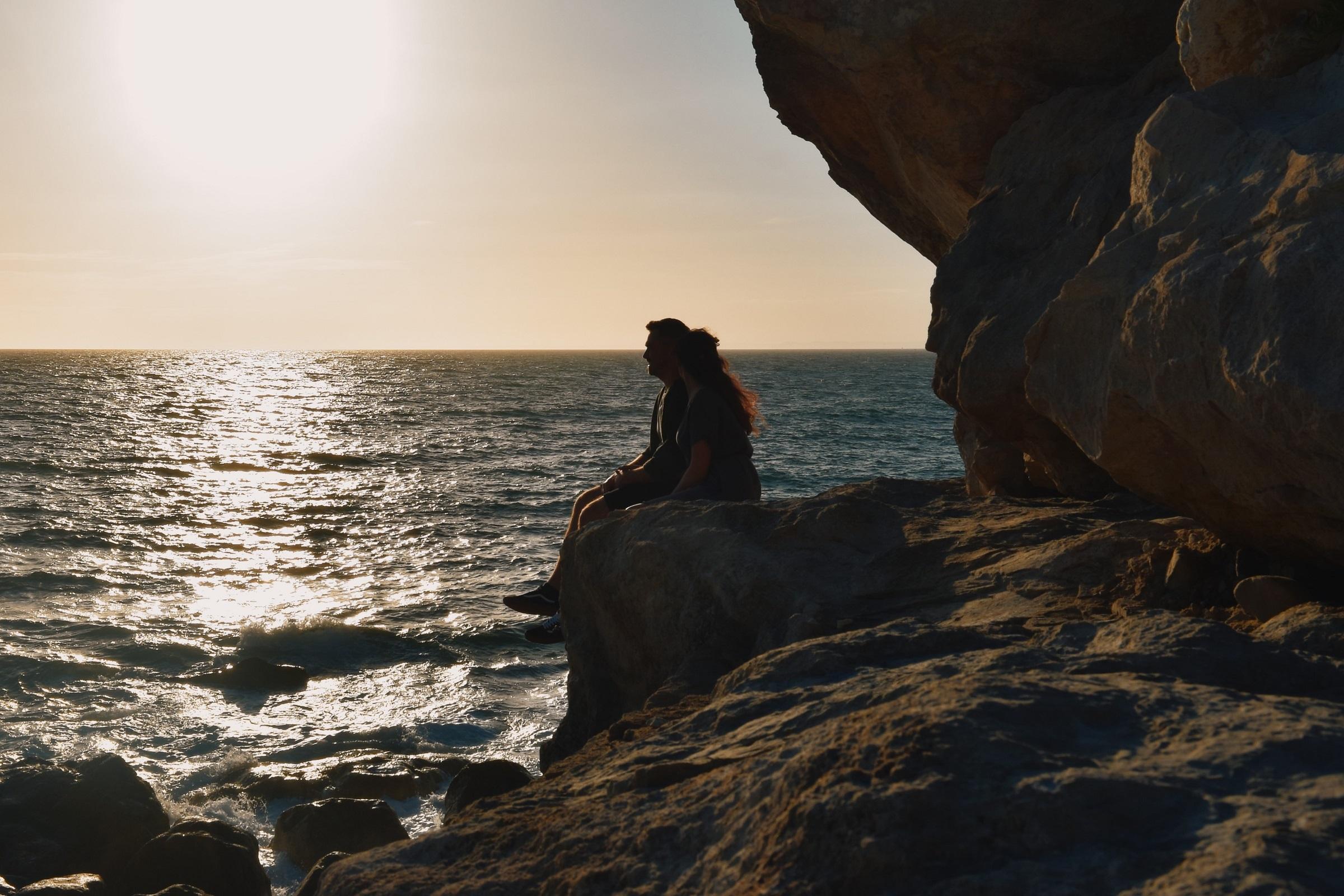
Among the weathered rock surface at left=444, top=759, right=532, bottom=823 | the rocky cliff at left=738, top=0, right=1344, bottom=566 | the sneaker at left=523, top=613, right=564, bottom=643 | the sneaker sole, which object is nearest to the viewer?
the rocky cliff at left=738, top=0, right=1344, bottom=566

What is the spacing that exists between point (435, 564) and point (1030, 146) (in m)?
9.51

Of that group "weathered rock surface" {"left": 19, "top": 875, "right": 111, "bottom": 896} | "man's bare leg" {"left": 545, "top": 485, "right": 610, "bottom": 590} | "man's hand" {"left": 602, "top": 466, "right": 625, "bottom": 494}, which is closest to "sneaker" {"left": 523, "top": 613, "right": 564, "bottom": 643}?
"man's bare leg" {"left": 545, "top": 485, "right": 610, "bottom": 590}

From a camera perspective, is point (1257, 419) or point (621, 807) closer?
point (621, 807)

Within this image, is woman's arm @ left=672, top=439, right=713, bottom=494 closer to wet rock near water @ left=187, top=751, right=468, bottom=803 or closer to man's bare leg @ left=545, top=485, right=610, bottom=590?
man's bare leg @ left=545, top=485, right=610, bottom=590

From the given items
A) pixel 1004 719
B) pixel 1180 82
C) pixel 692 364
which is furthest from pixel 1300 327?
pixel 692 364

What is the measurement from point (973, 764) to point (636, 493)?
15.1 ft

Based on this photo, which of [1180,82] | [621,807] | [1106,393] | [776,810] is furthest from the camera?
[1180,82]

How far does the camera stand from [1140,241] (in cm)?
374

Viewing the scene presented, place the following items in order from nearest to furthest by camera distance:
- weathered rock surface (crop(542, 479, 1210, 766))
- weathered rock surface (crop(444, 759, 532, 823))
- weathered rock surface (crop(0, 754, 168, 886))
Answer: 1. weathered rock surface (crop(542, 479, 1210, 766))
2. weathered rock surface (crop(0, 754, 168, 886))
3. weathered rock surface (crop(444, 759, 532, 823))

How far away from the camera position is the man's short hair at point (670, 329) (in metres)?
6.63

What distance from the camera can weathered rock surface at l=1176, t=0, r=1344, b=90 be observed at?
3789mm

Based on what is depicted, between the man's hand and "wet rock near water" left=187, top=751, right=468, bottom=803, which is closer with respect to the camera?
the man's hand

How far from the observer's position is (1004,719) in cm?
225

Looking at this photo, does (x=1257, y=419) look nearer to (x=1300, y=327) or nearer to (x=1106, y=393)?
(x=1300, y=327)
